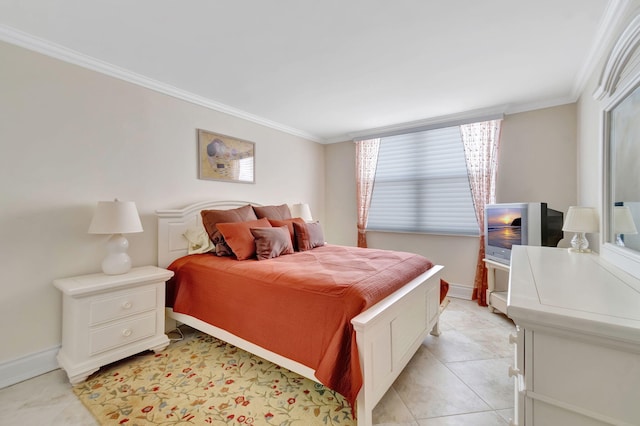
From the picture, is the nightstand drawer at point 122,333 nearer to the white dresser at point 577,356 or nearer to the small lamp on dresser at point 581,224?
the white dresser at point 577,356

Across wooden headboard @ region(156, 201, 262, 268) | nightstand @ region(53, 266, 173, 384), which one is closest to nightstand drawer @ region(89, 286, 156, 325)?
nightstand @ region(53, 266, 173, 384)

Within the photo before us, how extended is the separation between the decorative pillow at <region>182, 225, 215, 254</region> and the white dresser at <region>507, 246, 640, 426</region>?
2595mm

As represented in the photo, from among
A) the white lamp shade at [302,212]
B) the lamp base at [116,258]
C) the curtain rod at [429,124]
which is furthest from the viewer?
the white lamp shade at [302,212]

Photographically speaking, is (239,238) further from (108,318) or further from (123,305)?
(108,318)

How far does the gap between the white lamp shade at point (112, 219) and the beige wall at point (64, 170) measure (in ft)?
0.94

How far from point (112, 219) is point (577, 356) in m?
2.61

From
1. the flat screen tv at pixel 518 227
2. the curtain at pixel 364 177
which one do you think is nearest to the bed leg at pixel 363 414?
the flat screen tv at pixel 518 227

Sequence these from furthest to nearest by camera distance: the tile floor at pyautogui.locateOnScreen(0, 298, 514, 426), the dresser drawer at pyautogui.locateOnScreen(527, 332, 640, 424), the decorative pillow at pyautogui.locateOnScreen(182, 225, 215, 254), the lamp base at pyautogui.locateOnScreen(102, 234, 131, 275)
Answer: the decorative pillow at pyautogui.locateOnScreen(182, 225, 215, 254)
the lamp base at pyautogui.locateOnScreen(102, 234, 131, 275)
the tile floor at pyautogui.locateOnScreen(0, 298, 514, 426)
the dresser drawer at pyautogui.locateOnScreen(527, 332, 640, 424)

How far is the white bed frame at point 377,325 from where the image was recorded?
4.60ft

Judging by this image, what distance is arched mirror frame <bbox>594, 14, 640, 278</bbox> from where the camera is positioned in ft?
3.92

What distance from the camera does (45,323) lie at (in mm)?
2006

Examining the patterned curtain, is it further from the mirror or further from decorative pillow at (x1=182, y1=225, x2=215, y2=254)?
decorative pillow at (x1=182, y1=225, x2=215, y2=254)

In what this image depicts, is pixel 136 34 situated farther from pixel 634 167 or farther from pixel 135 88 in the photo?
pixel 634 167

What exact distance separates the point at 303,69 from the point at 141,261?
230 cm
